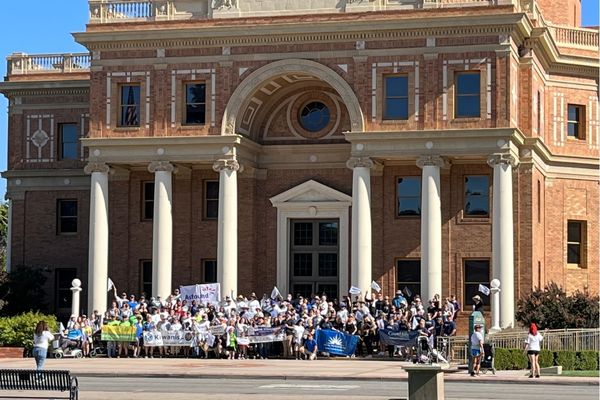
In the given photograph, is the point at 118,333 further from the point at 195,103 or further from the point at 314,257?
the point at 195,103

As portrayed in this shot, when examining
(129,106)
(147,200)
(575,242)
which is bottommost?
(575,242)

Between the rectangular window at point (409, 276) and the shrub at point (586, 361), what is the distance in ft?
46.7

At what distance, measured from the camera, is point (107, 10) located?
57594mm

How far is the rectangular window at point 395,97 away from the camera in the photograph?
53656mm

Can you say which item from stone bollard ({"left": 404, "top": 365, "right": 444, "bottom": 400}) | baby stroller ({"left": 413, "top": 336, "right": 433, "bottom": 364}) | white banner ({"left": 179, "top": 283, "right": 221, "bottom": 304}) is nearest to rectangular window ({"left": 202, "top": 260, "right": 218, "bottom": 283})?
white banner ({"left": 179, "top": 283, "right": 221, "bottom": 304})

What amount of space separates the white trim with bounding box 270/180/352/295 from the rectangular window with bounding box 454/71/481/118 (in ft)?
21.8

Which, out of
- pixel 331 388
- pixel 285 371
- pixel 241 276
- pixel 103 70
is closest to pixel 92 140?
pixel 103 70

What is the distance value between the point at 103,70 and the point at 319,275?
12.8m

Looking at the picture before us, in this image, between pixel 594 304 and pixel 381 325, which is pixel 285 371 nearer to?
pixel 381 325

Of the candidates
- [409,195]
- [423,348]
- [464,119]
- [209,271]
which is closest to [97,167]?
[209,271]

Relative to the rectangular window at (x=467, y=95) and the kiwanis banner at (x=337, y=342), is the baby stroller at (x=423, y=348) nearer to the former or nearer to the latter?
the kiwanis banner at (x=337, y=342)

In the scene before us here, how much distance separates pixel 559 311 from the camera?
48.9 meters

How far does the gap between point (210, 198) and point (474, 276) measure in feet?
40.3

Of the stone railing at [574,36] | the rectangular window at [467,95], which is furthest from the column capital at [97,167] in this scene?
the stone railing at [574,36]
